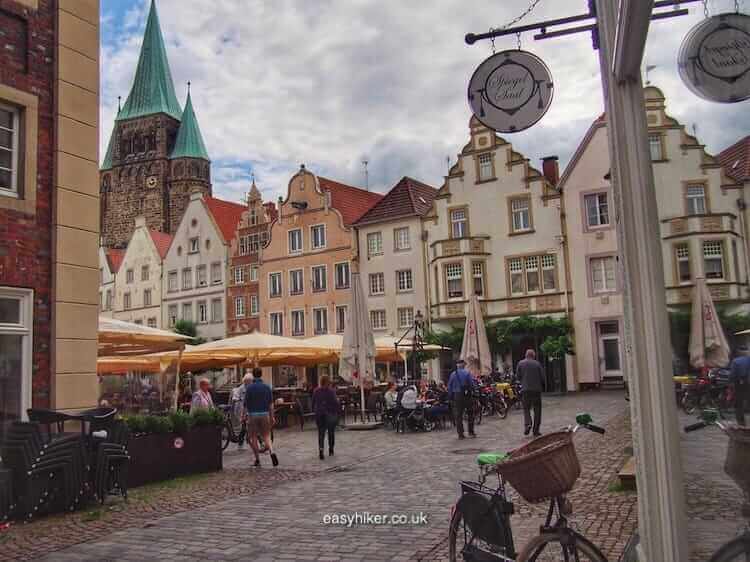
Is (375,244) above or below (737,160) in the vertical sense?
above

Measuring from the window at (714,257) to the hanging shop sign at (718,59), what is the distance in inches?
20.4

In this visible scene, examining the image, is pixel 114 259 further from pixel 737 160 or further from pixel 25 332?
pixel 737 160

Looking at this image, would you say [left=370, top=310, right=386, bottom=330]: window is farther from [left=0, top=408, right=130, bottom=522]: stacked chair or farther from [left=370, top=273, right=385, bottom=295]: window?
[left=0, top=408, right=130, bottom=522]: stacked chair

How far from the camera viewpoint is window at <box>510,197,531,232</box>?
3678 cm

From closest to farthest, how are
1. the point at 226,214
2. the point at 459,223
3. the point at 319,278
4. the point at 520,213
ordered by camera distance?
1. the point at 520,213
2. the point at 459,223
3. the point at 319,278
4. the point at 226,214

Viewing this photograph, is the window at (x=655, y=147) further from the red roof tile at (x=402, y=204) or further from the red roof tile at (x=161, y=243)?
the red roof tile at (x=161, y=243)

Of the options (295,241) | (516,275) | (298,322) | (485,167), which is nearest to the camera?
(516,275)

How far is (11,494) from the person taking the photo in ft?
28.2

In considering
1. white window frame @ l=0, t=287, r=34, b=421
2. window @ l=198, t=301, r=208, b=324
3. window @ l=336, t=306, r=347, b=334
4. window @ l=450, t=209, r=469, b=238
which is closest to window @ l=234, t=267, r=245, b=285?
window @ l=198, t=301, r=208, b=324

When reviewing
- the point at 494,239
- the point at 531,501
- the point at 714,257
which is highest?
the point at 494,239

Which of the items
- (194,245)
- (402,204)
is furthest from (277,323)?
(402,204)

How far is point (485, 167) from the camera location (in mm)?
38250

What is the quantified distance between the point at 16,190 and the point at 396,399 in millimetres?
10632

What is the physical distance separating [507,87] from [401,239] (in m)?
34.6
